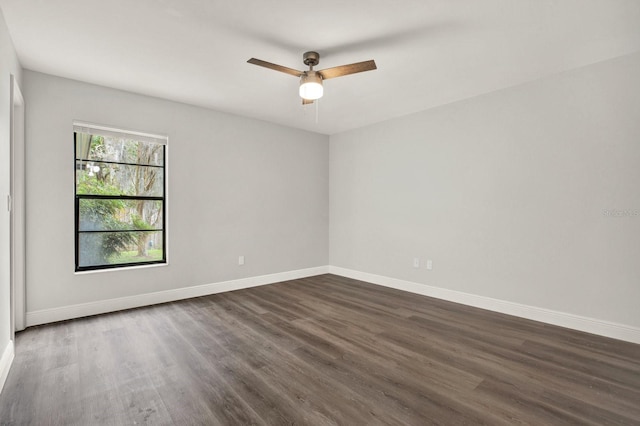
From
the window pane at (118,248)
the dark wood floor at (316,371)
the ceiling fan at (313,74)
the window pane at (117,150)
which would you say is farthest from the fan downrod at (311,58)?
the window pane at (118,248)

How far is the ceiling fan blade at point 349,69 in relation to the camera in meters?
2.45

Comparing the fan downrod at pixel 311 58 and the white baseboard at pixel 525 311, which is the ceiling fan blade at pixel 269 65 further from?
the white baseboard at pixel 525 311

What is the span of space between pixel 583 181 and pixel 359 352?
9.11 feet

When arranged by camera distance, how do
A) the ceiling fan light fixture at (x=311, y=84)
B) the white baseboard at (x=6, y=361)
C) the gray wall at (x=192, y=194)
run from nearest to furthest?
1. the white baseboard at (x=6, y=361)
2. the ceiling fan light fixture at (x=311, y=84)
3. the gray wall at (x=192, y=194)

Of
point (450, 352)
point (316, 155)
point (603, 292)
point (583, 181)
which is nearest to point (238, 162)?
point (316, 155)

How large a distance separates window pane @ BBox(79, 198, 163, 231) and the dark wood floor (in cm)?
104

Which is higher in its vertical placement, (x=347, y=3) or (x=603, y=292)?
(x=347, y=3)

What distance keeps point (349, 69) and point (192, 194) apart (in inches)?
108

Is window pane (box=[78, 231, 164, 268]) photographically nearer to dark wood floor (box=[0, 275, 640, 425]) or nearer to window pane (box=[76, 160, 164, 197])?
window pane (box=[76, 160, 164, 197])

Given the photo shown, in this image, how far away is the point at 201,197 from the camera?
431cm

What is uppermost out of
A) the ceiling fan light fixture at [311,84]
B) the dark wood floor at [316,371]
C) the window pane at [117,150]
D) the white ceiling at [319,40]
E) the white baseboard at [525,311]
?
the white ceiling at [319,40]

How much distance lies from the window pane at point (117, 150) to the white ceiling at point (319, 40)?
2.06ft

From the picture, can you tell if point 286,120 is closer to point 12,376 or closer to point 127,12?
point 127,12

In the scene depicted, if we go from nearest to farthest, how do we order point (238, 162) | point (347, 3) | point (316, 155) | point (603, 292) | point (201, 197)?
point (347, 3) < point (603, 292) < point (201, 197) < point (238, 162) < point (316, 155)
